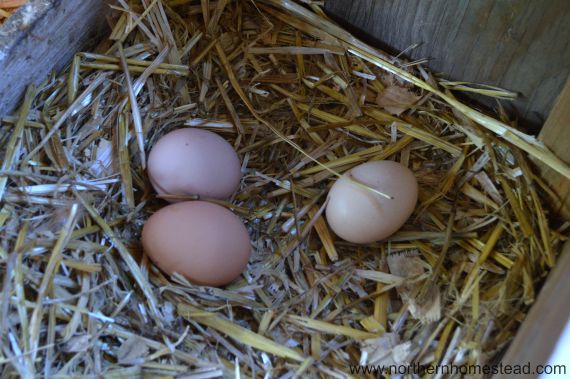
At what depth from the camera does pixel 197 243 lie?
4.56 feet

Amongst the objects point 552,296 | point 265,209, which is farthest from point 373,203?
point 552,296

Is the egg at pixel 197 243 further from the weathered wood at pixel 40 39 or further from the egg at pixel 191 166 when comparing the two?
the weathered wood at pixel 40 39

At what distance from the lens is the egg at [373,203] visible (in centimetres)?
146

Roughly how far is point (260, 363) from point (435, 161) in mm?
680

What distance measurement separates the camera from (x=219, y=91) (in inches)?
67.6

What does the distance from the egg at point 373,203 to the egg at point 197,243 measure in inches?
9.5

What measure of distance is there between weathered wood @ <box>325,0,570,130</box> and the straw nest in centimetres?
6

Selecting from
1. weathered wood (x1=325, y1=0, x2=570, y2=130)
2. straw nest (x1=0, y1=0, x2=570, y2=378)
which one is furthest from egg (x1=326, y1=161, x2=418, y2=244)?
weathered wood (x1=325, y1=0, x2=570, y2=130)

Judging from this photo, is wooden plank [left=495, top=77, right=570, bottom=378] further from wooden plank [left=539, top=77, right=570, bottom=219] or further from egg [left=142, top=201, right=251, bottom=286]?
egg [left=142, top=201, right=251, bottom=286]

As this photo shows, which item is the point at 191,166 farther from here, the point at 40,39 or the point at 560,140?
the point at 560,140

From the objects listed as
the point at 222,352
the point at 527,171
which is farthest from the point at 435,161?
the point at 222,352

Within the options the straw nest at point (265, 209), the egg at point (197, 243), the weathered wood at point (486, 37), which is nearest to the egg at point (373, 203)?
the straw nest at point (265, 209)

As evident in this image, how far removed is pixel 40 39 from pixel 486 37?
3.56 ft

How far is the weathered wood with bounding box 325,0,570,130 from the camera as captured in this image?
1473 millimetres
